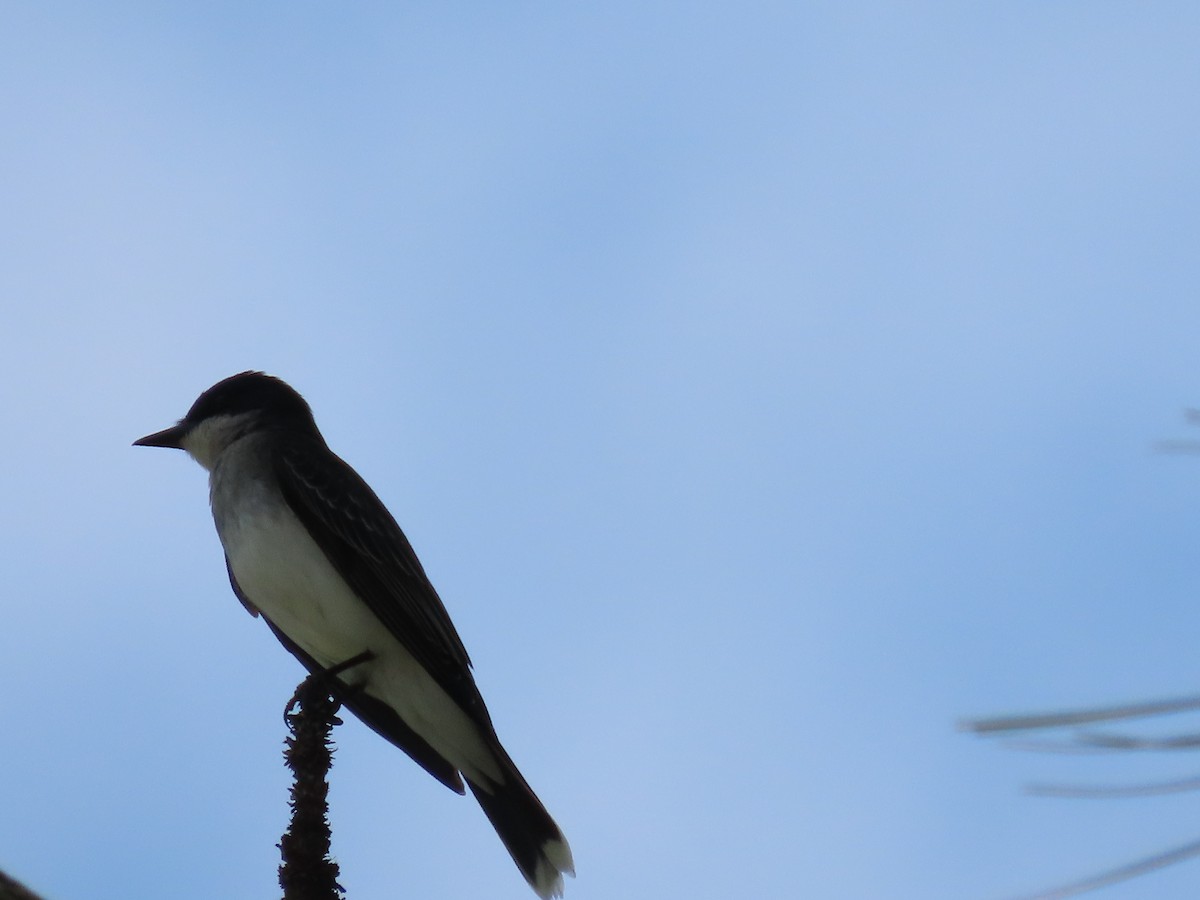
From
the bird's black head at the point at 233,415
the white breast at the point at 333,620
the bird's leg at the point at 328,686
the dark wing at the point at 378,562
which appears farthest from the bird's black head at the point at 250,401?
the bird's leg at the point at 328,686

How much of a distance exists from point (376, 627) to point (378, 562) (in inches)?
12.1

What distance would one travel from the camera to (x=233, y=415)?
786cm

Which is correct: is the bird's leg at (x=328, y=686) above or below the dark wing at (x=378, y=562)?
below

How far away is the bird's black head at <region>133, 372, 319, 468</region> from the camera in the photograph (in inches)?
305

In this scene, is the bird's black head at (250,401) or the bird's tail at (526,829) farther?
the bird's black head at (250,401)

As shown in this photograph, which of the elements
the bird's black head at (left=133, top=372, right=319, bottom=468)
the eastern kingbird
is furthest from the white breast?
the bird's black head at (left=133, top=372, right=319, bottom=468)

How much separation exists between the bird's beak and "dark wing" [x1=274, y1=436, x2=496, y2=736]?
4.13 feet

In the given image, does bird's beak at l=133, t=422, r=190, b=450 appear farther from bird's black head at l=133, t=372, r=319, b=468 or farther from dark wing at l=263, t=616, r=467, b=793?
dark wing at l=263, t=616, r=467, b=793

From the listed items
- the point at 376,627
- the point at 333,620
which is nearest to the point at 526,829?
the point at 376,627

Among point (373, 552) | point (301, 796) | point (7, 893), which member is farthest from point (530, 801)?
point (7, 893)

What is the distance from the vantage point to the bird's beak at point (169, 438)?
26.2 ft

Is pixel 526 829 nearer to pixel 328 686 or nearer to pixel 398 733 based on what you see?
pixel 398 733

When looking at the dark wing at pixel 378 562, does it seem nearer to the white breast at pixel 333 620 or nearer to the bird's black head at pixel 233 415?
the white breast at pixel 333 620

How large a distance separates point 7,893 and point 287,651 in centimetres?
529
